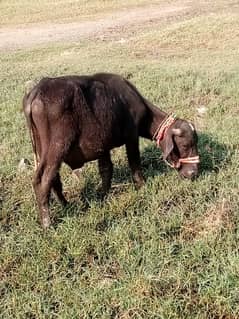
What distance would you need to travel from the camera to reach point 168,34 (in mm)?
16422

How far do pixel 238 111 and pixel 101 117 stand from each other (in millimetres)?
3702

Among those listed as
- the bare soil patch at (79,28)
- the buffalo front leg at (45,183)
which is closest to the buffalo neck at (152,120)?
the buffalo front leg at (45,183)

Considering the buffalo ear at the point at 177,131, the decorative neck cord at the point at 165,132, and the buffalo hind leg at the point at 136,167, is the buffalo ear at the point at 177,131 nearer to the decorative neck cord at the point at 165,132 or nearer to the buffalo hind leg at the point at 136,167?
the decorative neck cord at the point at 165,132

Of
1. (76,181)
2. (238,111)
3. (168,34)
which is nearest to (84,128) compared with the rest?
(76,181)

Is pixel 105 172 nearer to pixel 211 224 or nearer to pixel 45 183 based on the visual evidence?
pixel 45 183

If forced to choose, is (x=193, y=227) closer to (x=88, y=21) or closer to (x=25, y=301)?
(x=25, y=301)

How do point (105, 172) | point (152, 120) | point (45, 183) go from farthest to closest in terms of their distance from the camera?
point (152, 120) < point (105, 172) < point (45, 183)

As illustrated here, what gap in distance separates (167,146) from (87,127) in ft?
3.36

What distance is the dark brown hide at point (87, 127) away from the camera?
509cm

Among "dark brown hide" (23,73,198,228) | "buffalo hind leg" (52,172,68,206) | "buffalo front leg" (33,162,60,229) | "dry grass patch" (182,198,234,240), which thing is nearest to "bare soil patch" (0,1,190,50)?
"dark brown hide" (23,73,198,228)

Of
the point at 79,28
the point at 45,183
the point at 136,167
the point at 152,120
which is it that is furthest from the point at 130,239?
the point at 79,28

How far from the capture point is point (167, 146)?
19.4 feet

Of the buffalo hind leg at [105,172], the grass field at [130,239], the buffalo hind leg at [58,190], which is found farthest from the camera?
the buffalo hind leg at [105,172]

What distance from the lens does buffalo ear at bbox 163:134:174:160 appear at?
5.89 m
